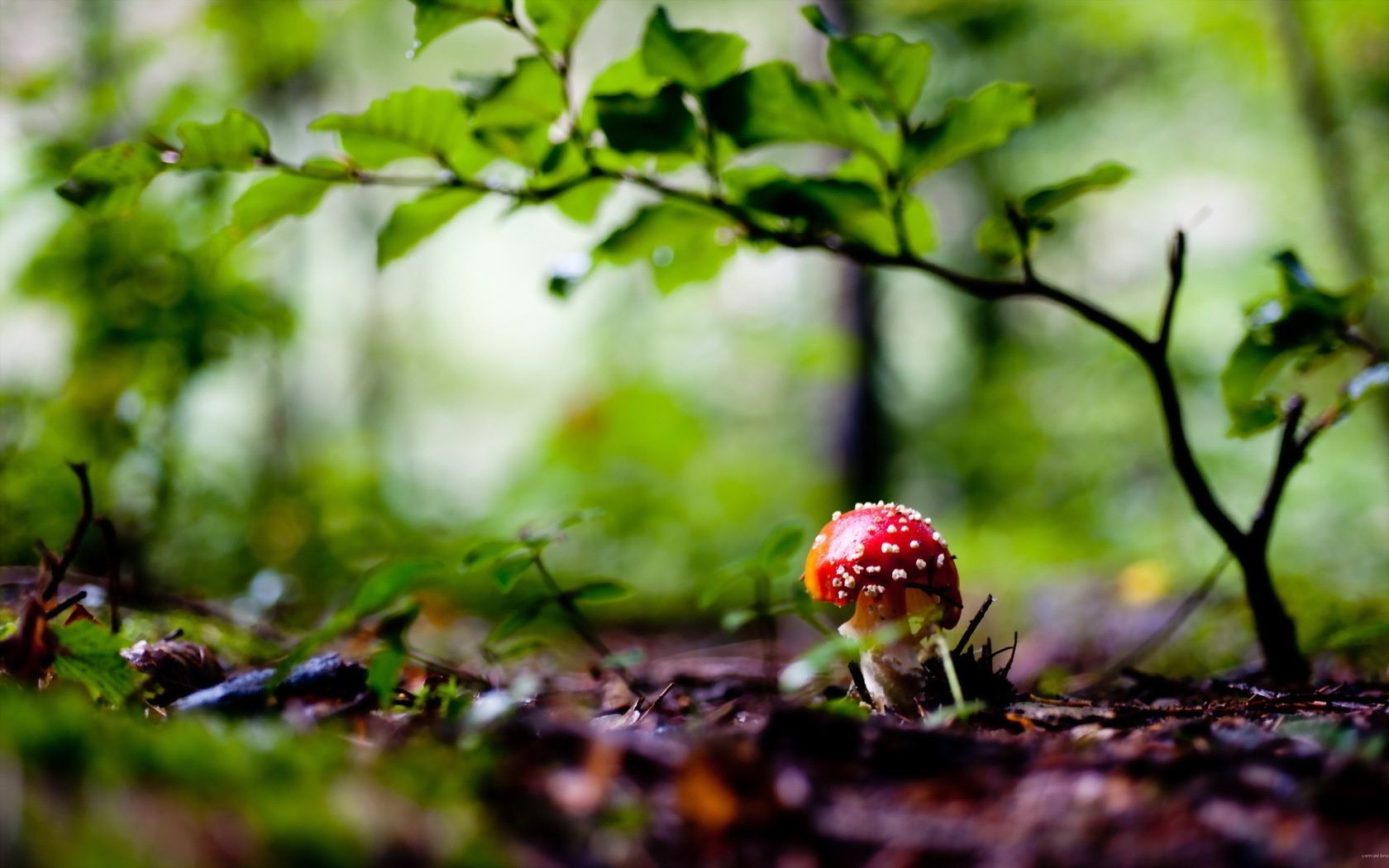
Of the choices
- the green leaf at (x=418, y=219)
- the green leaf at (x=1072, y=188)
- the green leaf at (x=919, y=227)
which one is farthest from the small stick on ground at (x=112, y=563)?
the green leaf at (x=1072, y=188)

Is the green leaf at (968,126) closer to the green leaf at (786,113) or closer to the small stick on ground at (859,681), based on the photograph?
the green leaf at (786,113)

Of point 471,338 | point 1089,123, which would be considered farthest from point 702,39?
point 471,338

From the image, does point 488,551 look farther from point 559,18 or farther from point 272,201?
point 559,18

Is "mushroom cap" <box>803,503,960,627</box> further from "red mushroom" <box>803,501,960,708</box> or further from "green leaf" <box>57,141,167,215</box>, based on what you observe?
"green leaf" <box>57,141,167,215</box>

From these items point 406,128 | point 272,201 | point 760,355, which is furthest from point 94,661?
point 760,355

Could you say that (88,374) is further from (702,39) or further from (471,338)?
(471,338)

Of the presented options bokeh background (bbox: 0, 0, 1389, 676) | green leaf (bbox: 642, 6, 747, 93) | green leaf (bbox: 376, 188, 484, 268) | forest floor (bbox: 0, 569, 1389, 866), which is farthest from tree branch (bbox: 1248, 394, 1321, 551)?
green leaf (bbox: 376, 188, 484, 268)

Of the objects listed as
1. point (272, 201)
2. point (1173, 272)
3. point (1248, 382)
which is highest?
point (272, 201)
